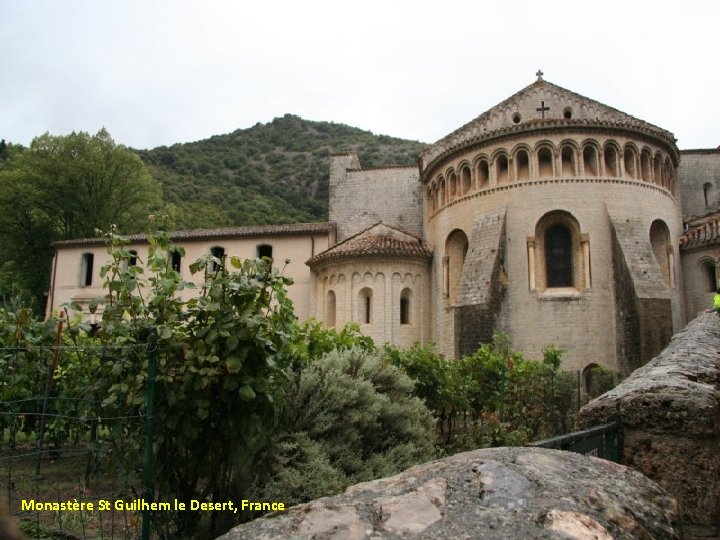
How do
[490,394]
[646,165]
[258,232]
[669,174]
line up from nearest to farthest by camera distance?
1. [490,394]
2. [646,165]
3. [669,174]
4. [258,232]

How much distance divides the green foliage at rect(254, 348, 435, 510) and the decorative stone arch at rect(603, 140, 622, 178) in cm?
1620

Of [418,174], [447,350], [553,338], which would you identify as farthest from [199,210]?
[553,338]

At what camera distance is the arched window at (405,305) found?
23.3 metres

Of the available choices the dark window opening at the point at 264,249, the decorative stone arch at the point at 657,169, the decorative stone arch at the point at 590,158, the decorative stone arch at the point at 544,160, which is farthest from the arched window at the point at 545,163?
the dark window opening at the point at 264,249

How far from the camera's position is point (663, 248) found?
2170cm

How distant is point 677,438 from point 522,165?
18.6 metres

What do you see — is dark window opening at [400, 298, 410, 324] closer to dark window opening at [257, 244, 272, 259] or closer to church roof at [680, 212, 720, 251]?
dark window opening at [257, 244, 272, 259]

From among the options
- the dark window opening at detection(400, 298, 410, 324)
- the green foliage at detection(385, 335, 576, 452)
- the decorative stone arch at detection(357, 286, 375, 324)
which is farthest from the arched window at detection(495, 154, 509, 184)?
the green foliage at detection(385, 335, 576, 452)

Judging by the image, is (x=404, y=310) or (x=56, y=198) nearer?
(x=404, y=310)

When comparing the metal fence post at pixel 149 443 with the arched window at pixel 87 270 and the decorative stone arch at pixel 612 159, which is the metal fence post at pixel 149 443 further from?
the arched window at pixel 87 270

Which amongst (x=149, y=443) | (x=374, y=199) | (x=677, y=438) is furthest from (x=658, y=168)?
(x=149, y=443)

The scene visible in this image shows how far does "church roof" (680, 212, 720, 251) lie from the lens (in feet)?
70.4

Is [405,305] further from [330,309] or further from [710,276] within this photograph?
[710,276]

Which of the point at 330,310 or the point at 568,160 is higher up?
the point at 568,160
